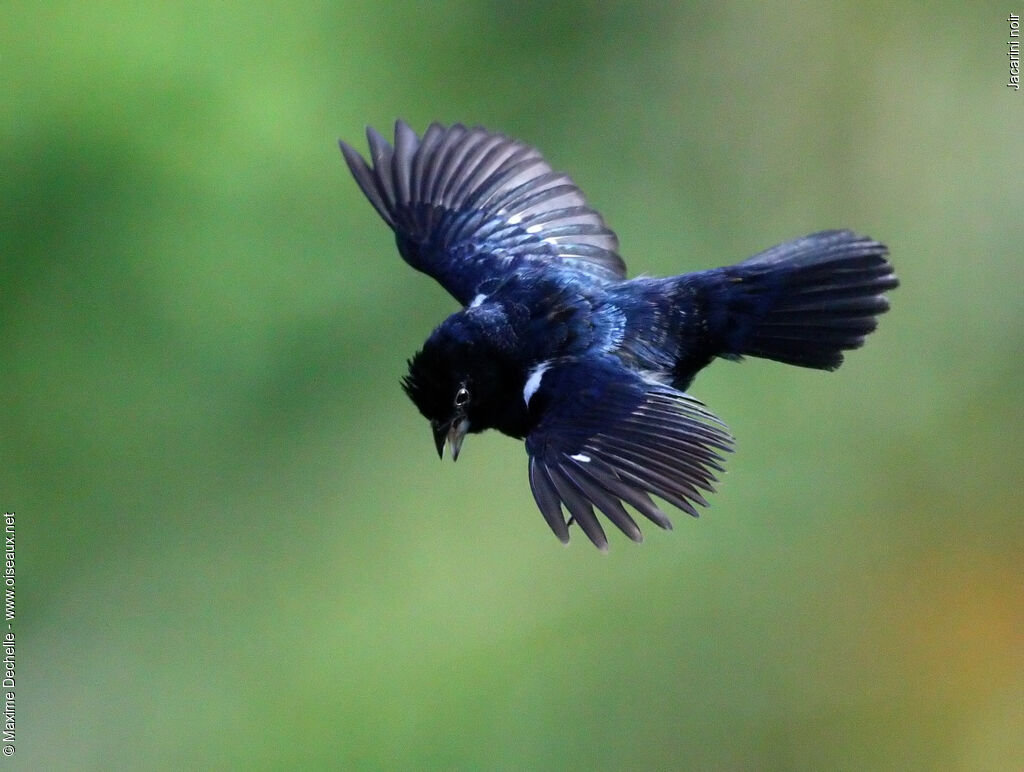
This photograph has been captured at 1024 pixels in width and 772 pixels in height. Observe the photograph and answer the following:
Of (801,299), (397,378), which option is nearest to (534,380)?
(801,299)

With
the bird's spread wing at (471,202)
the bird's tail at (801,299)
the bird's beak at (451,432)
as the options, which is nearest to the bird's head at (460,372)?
the bird's beak at (451,432)

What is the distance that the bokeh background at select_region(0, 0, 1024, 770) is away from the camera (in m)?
6.90

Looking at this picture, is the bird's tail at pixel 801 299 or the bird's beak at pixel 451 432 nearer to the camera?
the bird's beak at pixel 451 432

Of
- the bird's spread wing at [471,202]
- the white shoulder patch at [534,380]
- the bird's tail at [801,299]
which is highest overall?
the bird's spread wing at [471,202]

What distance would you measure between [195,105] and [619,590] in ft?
12.2

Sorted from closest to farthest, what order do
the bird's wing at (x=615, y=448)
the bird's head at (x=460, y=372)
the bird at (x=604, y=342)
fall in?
the bird's wing at (x=615, y=448) < the bird at (x=604, y=342) < the bird's head at (x=460, y=372)

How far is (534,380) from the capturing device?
418 cm

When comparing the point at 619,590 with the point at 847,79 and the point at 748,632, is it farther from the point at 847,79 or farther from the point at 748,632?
the point at 847,79

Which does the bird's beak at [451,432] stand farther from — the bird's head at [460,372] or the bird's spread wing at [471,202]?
the bird's spread wing at [471,202]

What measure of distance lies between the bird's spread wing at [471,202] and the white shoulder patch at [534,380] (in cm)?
85

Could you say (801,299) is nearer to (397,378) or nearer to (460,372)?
(460,372)

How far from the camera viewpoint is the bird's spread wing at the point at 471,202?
503 cm

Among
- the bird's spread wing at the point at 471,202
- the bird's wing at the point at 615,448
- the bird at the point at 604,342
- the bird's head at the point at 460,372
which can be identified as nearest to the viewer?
the bird's wing at the point at 615,448

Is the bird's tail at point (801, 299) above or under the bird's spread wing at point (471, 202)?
under
